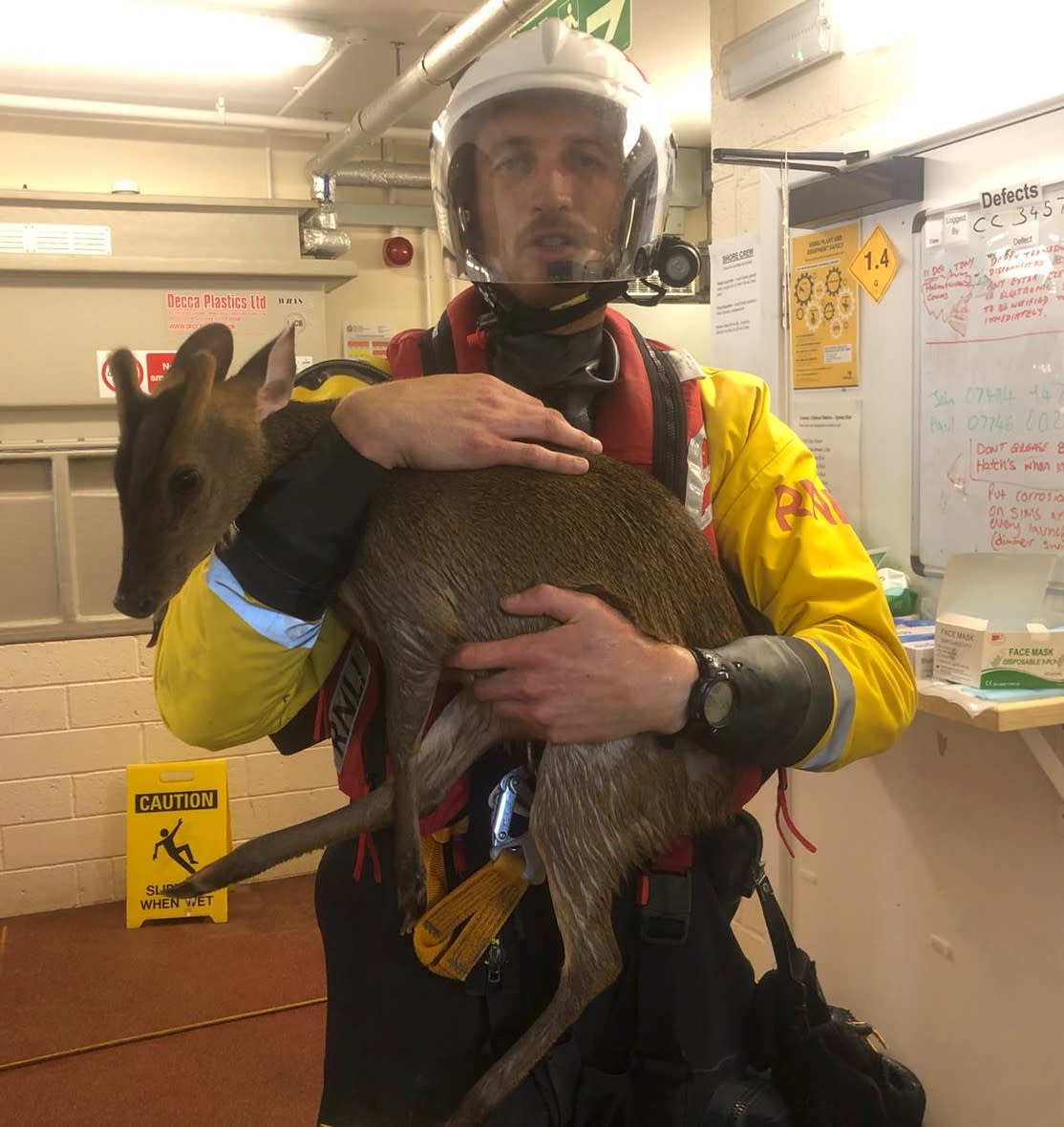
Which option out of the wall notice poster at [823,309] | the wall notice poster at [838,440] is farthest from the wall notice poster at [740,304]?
the wall notice poster at [838,440]

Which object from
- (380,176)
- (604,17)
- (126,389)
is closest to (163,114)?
(380,176)

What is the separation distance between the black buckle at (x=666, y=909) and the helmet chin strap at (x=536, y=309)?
788 millimetres

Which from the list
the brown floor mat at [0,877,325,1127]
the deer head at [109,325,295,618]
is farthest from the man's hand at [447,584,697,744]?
the brown floor mat at [0,877,325,1127]

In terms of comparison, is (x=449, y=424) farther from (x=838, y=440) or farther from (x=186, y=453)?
(x=838, y=440)

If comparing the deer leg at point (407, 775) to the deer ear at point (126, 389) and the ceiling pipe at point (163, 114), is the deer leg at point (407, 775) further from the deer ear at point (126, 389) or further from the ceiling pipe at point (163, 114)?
the ceiling pipe at point (163, 114)

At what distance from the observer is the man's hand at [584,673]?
130 centimetres

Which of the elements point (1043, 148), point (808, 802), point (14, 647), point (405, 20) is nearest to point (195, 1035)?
point (14, 647)

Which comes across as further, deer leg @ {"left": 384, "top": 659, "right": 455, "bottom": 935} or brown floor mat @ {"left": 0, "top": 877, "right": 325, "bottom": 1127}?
brown floor mat @ {"left": 0, "top": 877, "right": 325, "bottom": 1127}

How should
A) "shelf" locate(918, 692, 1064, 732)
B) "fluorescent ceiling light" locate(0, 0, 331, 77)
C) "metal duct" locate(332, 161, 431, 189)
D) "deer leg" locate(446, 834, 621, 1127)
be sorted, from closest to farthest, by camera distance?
"deer leg" locate(446, 834, 621, 1127)
"shelf" locate(918, 692, 1064, 732)
"fluorescent ceiling light" locate(0, 0, 331, 77)
"metal duct" locate(332, 161, 431, 189)

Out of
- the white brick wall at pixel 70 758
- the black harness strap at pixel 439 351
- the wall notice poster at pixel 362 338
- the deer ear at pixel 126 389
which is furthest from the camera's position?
the wall notice poster at pixel 362 338

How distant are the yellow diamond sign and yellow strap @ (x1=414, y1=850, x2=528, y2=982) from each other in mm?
2021

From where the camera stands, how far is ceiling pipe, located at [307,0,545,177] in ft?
11.6

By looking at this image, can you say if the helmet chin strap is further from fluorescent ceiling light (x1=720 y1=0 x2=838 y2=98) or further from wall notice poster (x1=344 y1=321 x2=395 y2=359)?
wall notice poster (x1=344 y1=321 x2=395 y2=359)

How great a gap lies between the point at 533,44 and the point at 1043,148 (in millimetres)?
1362
